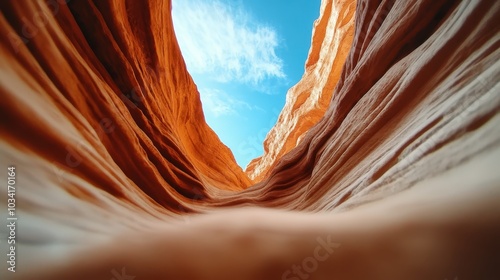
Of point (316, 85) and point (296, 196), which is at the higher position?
point (316, 85)

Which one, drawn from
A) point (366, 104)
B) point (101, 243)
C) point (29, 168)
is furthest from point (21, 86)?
point (366, 104)

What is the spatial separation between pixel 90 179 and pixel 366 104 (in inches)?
129

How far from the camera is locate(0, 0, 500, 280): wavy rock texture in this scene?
851mm

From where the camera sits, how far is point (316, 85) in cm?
1816

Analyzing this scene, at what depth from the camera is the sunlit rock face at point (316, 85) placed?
1611cm

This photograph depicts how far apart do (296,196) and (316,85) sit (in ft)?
50.5

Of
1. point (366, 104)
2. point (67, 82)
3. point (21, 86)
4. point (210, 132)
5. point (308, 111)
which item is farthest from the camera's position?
point (308, 111)

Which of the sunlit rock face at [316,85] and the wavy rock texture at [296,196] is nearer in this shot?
the wavy rock texture at [296,196]

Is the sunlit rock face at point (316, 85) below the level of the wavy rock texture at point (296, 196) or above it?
above

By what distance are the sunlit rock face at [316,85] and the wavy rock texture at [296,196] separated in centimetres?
1061

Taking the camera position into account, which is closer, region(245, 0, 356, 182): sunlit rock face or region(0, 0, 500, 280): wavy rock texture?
region(0, 0, 500, 280): wavy rock texture

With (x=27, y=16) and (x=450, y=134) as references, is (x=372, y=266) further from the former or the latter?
(x=27, y=16)

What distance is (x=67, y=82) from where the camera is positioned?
240 cm

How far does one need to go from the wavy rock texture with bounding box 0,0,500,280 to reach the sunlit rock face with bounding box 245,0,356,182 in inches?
418
